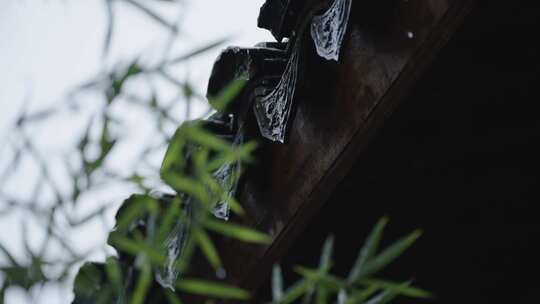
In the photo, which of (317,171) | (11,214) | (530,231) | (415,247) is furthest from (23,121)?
(530,231)

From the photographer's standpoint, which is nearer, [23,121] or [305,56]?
[23,121]

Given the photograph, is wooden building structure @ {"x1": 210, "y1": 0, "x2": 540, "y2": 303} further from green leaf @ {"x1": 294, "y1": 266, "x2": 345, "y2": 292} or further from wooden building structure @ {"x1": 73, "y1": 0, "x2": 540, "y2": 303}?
green leaf @ {"x1": 294, "y1": 266, "x2": 345, "y2": 292}

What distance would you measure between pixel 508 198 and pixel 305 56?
2.22 feet

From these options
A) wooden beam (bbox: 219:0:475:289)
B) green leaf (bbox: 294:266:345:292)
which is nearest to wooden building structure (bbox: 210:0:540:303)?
wooden beam (bbox: 219:0:475:289)

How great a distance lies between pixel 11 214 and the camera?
3.16ft

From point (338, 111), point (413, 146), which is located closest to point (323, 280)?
point (338, 111)

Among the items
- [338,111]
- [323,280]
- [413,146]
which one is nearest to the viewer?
[323,280]

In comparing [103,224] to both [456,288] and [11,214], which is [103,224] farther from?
[456,288]

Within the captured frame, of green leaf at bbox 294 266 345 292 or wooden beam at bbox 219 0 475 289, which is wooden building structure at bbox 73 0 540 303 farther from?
green leaf at bbox 294 266 345 292

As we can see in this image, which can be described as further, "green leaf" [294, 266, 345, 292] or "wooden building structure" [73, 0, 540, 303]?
"wooden building structure" [73, 0, 540, 303]

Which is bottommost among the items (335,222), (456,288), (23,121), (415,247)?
(456,288)

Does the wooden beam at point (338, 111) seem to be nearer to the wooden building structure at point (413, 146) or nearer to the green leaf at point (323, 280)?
the wooden building structure at point (413, 146)

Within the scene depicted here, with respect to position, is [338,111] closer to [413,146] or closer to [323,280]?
[413,146]

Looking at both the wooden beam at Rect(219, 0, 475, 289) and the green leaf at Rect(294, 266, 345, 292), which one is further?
the wooden beam at Rect(219, 0, 475, 289)
